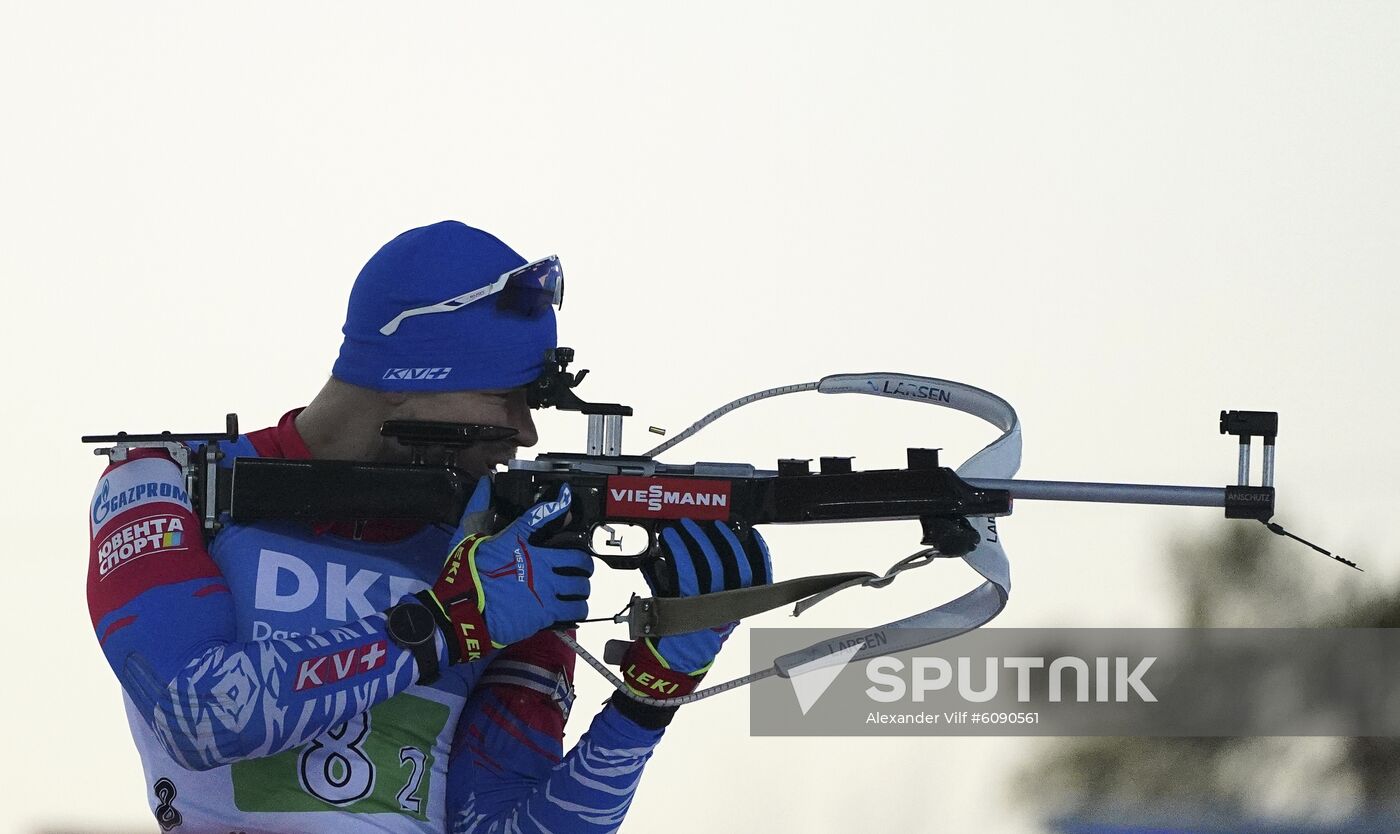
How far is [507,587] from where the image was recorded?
2.35m

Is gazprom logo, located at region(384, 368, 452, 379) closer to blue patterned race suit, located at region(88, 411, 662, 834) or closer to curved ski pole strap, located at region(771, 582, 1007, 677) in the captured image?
blue patterned race suit, located at region(88, 411, 662, 834)

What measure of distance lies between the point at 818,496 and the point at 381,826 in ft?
2.82

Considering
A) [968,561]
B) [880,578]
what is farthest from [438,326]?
[968,561]

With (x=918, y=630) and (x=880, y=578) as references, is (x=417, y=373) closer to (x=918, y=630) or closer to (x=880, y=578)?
(x=880, y=578)

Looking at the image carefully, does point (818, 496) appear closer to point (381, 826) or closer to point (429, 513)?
point (429, 513)

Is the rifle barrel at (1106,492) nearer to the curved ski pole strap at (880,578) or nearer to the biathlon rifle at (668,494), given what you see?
the biathlon rifle at (668,494)

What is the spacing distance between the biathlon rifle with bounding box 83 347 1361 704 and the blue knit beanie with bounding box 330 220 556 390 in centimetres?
12

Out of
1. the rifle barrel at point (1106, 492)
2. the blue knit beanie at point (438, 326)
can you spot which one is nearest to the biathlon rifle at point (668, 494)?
the rifle barrel at point (1106, 492)

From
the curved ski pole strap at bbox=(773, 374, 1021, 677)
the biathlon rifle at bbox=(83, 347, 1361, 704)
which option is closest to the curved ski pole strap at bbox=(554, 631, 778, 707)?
the biathlon rifle at bbox=(83, 347, 1361, 704)

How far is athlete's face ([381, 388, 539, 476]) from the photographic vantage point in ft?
8.54

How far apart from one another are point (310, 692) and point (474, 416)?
1.93 feet

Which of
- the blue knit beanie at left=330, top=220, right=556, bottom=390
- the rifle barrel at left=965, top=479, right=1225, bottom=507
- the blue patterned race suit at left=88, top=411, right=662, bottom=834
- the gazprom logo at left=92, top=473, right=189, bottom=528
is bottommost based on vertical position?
the blue patterned race suit at left=88, top=411, right=662, bottom=834

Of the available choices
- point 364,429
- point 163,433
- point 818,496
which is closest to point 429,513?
point 364,429

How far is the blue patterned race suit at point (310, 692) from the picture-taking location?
88.2 inches
